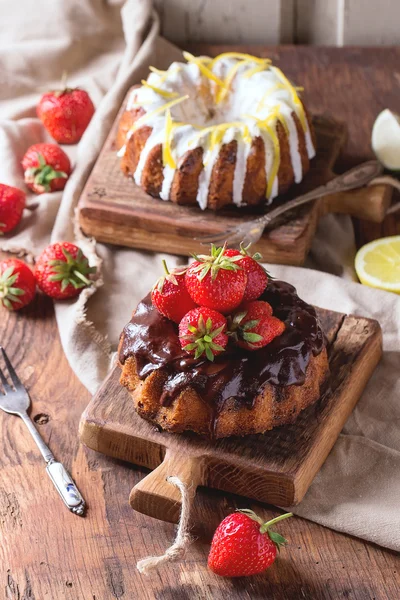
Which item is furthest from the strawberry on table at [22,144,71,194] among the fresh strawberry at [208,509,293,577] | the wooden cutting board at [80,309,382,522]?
the fresh strawberry at [208,509,293,577]

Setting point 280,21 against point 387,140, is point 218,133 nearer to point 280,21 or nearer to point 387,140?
point 387,140

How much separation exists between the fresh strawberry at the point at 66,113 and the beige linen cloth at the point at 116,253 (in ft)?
0.22

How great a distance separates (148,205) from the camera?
3.06m

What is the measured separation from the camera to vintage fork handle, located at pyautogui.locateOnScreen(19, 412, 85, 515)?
2.24m

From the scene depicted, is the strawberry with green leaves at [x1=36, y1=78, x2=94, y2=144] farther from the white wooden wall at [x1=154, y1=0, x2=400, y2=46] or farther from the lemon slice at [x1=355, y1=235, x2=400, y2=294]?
the lemon slice at [x1=355, y1=235, x2=400, y2=294]

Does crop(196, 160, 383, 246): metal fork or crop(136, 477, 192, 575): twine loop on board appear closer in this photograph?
crop(136, 477, 192, 575): twine loop on board

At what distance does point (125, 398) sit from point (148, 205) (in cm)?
89

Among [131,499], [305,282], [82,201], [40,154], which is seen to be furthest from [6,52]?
[131,499]

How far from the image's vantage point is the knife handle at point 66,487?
2.24 meters

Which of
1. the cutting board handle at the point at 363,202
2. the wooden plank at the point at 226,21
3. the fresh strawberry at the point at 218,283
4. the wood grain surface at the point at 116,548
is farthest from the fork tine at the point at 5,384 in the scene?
the wooden plank at the point at 226,21

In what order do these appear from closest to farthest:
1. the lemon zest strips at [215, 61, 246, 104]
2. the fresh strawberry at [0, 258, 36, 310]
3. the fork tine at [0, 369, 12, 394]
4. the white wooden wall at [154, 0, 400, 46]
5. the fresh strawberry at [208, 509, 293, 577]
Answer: the fresh strawberry at [208, 509, 293, 577] < the fork tine at [0, 369, 12, 394] < the fresh strawberry at [0, 258, 36, 310] < the lemon zest strips at [215, 61, 246, 104] < the white wooden wall at [154, 0, 400, 46]

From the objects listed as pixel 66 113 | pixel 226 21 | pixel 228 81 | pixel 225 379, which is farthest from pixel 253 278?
pixel 226 21

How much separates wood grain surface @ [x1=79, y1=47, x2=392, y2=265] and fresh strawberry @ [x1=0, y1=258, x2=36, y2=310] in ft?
1.12

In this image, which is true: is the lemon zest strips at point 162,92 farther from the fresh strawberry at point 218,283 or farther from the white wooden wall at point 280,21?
the white wooden wall at point 280,21
